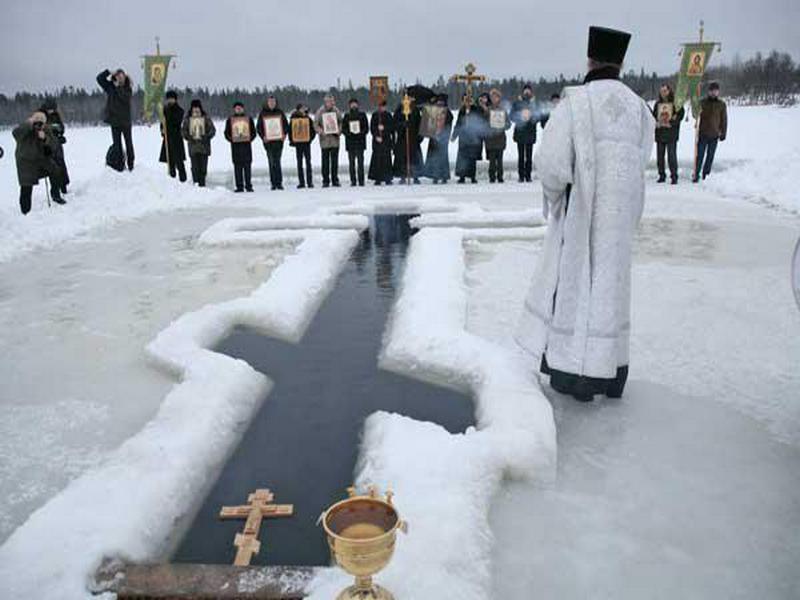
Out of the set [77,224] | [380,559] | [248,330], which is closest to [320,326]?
[248,330]

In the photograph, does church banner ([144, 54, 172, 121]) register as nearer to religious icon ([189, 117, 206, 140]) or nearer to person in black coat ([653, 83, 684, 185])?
religious icon ([189, 117, 206, 140])

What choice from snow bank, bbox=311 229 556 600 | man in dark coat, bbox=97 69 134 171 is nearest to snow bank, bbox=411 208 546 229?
snow bank, bbox=311 229 556 600

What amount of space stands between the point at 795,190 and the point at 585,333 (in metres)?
8.88

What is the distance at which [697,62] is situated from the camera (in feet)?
41.5

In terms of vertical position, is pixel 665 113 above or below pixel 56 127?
above

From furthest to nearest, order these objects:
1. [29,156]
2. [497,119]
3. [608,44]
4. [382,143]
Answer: [382,143] → [497,119] → [29,156] → [608,44]

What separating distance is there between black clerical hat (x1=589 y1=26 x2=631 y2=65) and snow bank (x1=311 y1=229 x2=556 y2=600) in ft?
5.54

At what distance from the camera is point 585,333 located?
3.20 meters

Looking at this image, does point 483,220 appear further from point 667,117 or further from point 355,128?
point 667,117

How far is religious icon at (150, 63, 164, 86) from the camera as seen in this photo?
1267 cm

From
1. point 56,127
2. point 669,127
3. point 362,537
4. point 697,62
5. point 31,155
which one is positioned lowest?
point 362,537

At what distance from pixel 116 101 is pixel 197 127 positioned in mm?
1396

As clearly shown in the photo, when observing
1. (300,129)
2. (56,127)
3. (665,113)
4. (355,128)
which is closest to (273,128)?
(300,129)

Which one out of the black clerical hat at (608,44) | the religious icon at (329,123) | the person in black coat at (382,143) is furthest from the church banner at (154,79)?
the black clerical hat at (608,44)
